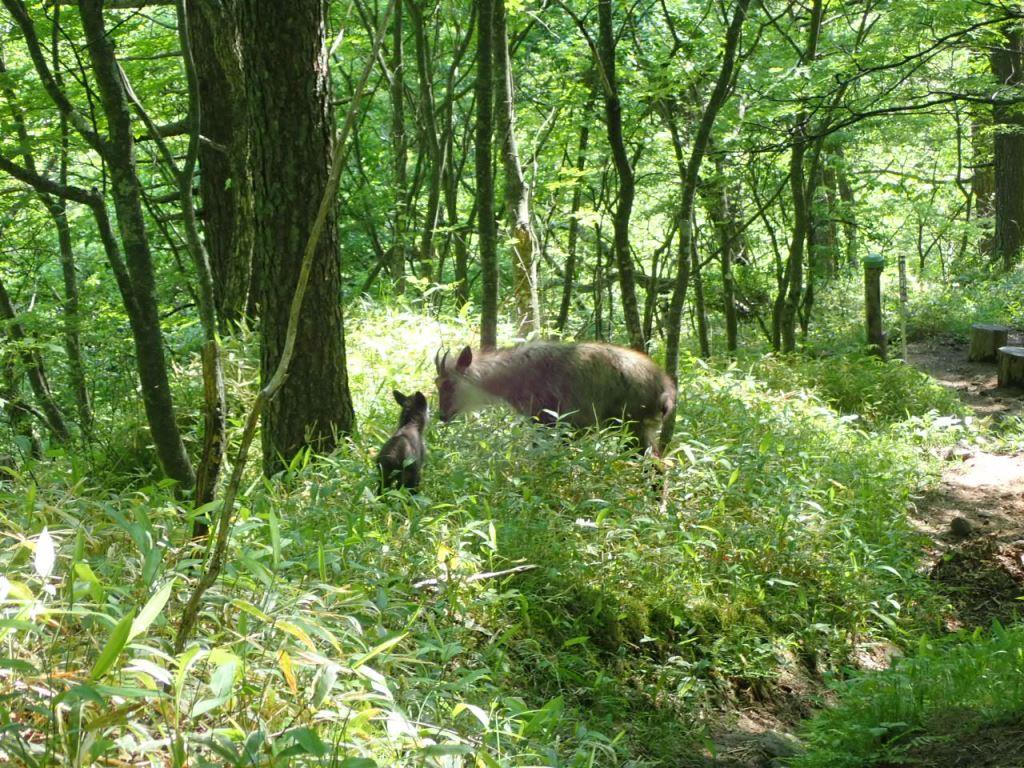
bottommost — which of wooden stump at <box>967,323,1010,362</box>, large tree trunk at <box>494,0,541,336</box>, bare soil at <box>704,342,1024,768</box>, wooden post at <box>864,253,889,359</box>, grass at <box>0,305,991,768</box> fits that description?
bare soil at <box>704,342,1024,768</box>

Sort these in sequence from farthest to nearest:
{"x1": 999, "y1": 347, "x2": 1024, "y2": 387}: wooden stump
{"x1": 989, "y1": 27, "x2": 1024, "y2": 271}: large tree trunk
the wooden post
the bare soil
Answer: {"x1": 989, "y1": 27, "x2": 1024, "y2": 271}: large tree trunk
the wooden post
{"x1": 999, "y1": 347, "x2": 1024, "y2": 387}: wooden stump
the bare soil

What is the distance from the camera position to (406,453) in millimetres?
5625

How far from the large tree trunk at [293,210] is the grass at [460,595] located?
49 cm

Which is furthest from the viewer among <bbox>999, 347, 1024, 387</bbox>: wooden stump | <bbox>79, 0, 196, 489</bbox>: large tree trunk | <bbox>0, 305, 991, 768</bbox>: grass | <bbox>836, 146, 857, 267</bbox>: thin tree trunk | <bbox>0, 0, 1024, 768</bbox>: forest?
<bbox>836, 146, 857, 267</bbox>: thin tree trunk

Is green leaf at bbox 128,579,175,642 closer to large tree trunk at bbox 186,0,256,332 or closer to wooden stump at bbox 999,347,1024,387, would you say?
large tree trunk at bbox 186,0,256,332

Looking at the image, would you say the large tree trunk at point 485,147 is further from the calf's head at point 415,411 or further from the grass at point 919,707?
the grass at point 919,707

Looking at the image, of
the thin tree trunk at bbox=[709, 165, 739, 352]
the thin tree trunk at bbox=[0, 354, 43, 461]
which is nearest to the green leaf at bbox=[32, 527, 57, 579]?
the thin tree trunk at bbox=[0, 354, 43, 461]

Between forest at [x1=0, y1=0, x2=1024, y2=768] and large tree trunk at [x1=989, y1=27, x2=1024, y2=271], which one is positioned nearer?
forest at [x1=0, y1=0, x2=1024, y2=768]

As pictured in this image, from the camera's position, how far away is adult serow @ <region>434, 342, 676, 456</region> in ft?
24.0

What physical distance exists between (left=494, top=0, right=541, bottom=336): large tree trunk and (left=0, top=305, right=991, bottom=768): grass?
193 cm

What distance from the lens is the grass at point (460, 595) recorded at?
2527 mm

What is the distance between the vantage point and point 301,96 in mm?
6141

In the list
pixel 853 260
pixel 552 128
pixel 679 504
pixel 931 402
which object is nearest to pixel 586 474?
pixel 679 504

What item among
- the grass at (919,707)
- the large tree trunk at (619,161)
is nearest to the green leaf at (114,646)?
the grass at (919,707)
